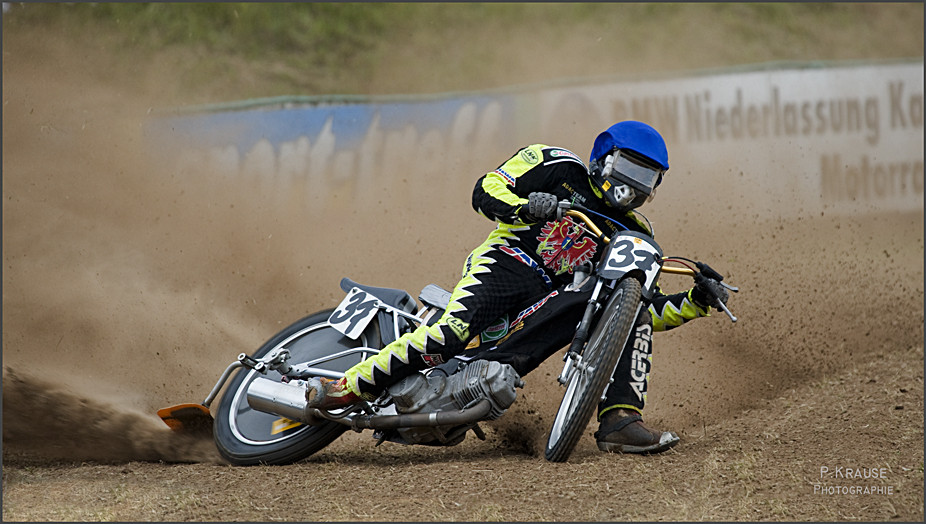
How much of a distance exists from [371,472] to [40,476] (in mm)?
1657

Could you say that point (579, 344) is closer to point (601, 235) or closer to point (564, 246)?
point (601, 235)

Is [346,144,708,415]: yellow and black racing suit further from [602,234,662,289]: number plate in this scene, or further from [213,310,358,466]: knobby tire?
[213,310,358,466]: knobby tire

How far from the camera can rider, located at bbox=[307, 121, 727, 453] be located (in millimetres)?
4309

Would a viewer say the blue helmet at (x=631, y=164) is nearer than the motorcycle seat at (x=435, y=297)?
Yes

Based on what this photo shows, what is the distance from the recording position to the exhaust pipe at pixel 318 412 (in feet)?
13.7

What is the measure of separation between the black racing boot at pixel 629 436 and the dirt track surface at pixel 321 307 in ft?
0.32

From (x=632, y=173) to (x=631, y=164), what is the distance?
0.05 m

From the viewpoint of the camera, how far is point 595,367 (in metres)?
3.93

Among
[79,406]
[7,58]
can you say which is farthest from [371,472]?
[7,58]

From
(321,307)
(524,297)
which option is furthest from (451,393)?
(321,307)

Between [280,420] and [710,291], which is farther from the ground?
[710,291]

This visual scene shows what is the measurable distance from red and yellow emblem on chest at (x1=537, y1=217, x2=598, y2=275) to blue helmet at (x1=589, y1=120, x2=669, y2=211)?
0.23 metres

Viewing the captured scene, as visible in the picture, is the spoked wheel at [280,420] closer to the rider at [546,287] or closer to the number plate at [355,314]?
the number plate at [355,314]

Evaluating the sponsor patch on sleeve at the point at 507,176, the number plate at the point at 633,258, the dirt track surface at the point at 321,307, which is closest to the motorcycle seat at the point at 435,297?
the sponsor patch on sleeve at the point at 507,176
